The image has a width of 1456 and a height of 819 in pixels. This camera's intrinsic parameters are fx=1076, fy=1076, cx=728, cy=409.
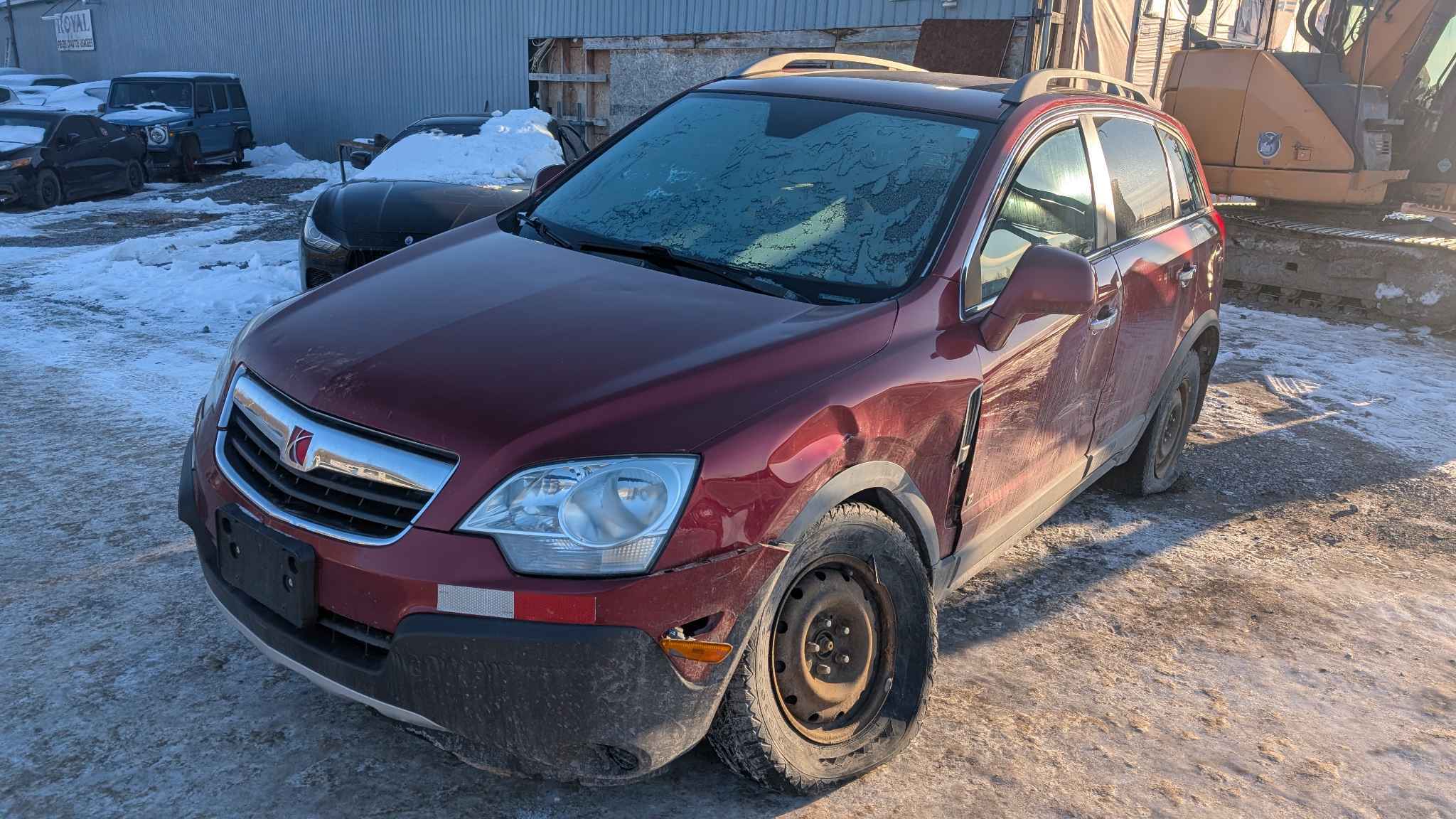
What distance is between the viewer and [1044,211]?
3562 mm

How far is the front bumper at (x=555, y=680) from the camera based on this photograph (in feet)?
7.24

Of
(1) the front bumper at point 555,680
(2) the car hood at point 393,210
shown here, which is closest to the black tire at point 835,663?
(1) the front bumper at point 555,680

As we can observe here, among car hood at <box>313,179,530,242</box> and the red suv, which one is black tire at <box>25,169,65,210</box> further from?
the red suv

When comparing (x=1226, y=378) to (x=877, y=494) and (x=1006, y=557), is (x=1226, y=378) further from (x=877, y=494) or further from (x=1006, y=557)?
(x=877, y=494)

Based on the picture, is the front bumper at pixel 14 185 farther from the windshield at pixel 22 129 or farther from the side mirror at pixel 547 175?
the side mirror at pixel 547 175

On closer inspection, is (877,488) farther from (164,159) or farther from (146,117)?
(146,117)

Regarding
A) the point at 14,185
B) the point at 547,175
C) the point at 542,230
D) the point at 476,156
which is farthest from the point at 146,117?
the point at 542,230

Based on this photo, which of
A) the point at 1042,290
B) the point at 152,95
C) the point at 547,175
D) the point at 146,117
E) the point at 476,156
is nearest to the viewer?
the point at 1042,290

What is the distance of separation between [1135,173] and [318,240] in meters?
4.74

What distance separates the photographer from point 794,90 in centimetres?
379

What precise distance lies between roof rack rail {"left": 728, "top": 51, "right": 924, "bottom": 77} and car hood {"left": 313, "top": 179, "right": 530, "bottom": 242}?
2792 millimetres

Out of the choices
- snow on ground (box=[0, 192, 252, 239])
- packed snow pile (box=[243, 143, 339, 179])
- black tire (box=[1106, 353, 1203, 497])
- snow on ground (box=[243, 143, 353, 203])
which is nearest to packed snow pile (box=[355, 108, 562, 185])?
black tire (box=[1106, 353, 1203, 497])

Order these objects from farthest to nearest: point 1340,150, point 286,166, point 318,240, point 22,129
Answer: point 286,166
point 22,129
point 1340,150
point 318,240

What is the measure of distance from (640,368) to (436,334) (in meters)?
0.58
